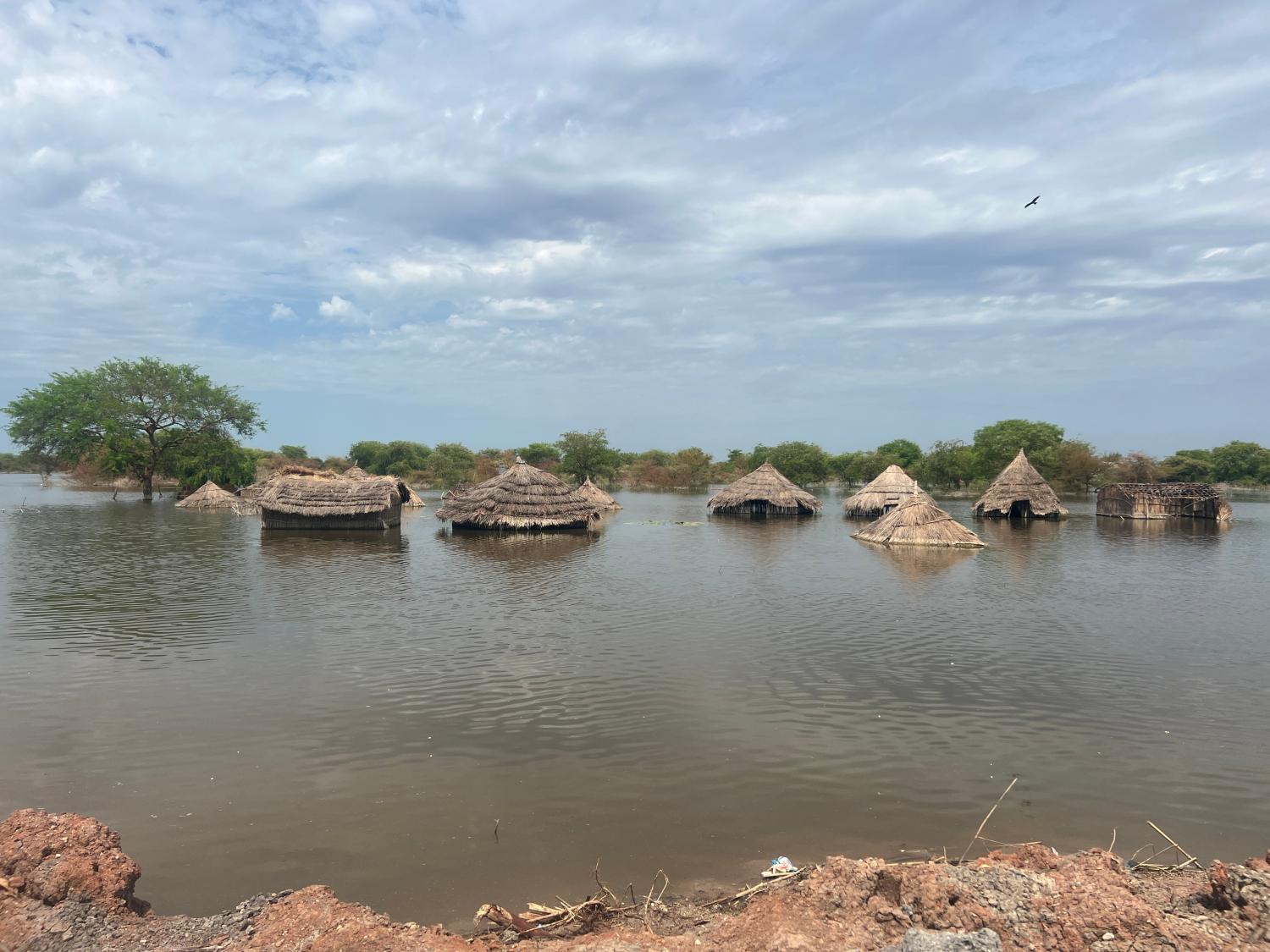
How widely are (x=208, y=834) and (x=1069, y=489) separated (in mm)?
52456

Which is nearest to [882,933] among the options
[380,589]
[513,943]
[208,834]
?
[513,943]

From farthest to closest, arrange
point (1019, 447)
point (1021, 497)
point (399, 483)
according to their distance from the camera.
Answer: point (1019, 447) < point (1021, 497) < point (399, 483)

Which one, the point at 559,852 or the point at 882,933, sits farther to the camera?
the point at 559,852

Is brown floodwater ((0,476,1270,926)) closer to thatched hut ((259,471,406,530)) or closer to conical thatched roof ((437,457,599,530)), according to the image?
thatched hut ((259,471,406,530))

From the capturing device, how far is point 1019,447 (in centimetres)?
4544

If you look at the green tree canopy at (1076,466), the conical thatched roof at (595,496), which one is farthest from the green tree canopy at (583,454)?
the green tree canopy at (1076,466)

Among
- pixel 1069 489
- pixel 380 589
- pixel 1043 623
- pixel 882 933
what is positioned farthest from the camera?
pixel 1069 489

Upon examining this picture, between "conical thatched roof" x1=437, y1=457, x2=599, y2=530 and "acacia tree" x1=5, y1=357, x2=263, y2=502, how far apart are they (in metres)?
19.1

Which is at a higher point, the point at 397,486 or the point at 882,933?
the point at 397,486

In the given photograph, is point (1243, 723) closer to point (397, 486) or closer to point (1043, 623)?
point (1043, 623)

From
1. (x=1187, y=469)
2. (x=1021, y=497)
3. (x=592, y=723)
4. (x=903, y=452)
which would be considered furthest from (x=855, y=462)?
(x=592, y=723)

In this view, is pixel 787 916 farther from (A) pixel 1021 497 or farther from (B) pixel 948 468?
(B) pixel 948 468

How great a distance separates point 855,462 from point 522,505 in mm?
44414

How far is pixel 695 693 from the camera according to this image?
284 inches
